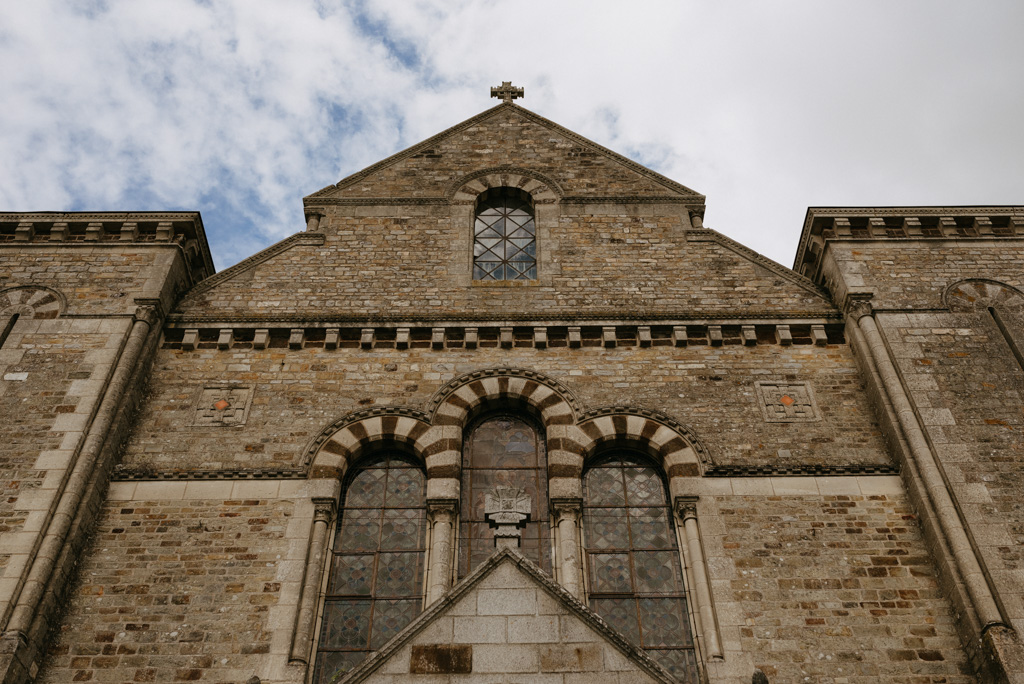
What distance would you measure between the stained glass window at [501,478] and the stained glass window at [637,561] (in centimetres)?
54

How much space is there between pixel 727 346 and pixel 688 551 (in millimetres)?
3201

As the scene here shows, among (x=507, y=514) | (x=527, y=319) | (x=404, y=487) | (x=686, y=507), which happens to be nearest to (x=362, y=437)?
(x=404, y=487)

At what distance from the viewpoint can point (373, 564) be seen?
10.2 m

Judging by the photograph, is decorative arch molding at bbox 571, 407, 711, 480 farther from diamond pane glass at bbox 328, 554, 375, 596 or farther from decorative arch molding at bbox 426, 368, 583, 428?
diamond pane glass at bbox 328, 554, 375, 596

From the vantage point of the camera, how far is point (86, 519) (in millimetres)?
9922

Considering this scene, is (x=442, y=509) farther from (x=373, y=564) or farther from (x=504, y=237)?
(x=504, y=237)

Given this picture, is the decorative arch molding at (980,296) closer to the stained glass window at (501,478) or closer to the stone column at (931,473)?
the stone column at (931,473)

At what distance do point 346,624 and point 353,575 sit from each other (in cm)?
59

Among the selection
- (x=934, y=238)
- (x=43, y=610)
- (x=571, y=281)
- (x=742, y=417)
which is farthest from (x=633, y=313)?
(x=43, y=610)

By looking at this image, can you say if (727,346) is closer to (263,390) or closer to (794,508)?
(794,508)

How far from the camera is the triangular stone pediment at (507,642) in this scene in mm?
7297

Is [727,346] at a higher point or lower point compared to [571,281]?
lower

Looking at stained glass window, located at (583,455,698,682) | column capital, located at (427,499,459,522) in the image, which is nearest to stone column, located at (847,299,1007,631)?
stained glass window, located at (583,455,698,682)

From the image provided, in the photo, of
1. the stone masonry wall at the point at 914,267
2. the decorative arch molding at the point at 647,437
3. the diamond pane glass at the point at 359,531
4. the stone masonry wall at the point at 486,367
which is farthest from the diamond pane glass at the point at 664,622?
the stone masonry wall at the point at 914,267
